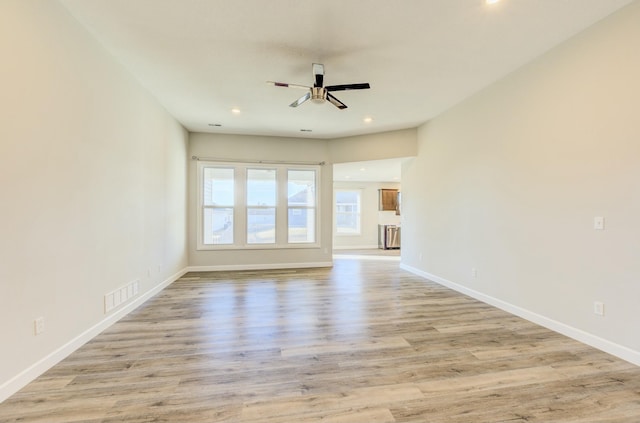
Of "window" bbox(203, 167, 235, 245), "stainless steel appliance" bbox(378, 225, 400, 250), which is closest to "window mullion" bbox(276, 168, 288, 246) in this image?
"window" bbox(203, 167, 235, 245)

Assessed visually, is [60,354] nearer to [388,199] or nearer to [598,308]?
[598,308]

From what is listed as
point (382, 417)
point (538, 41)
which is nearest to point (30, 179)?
point (382, 417)

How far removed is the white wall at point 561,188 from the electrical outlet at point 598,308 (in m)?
0.04

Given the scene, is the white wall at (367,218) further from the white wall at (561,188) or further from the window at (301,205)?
the white wall at (561,188)

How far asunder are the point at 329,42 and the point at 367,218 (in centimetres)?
791

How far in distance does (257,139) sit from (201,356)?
4.66m

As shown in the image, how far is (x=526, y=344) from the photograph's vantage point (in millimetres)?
2586

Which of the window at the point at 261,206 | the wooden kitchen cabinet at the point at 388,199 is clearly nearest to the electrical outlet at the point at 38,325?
the window at the point at 261,206

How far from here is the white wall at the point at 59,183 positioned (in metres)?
1.85

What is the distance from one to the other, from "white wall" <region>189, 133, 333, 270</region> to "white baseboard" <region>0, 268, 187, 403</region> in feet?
7.14

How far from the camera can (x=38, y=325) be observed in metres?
2.06

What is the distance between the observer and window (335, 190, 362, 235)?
10.1 metres

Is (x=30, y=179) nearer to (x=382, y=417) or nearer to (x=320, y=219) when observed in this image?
(x=382, y=417)

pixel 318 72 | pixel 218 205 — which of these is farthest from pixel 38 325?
pixel 218 205
